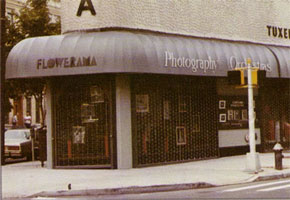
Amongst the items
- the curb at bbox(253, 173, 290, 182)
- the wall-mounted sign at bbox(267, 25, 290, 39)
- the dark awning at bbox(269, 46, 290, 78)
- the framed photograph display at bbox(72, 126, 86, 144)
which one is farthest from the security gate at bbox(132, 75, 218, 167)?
the curb at bbox(253, 173, 290, 182)

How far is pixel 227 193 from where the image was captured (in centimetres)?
1223

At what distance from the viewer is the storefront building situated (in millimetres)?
16938

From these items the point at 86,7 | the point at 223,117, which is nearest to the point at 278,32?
the point at 223,117

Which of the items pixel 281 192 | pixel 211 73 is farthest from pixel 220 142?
pixel 281 192

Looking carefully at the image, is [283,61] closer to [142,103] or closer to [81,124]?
[142,103]

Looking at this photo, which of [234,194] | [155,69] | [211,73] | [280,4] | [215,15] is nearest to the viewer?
[234,194]

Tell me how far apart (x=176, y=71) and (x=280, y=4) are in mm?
7703

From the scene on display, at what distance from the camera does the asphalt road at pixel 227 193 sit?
38.1ft

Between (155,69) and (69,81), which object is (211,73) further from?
(69,81)

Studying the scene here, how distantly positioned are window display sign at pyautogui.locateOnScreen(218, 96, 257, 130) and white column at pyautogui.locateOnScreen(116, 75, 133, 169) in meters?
4.45

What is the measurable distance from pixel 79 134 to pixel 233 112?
600cm

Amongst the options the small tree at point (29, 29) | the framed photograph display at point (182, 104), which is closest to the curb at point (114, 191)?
the framed photograph display at point (182, 104)

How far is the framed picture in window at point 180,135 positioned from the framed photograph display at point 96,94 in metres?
2.91

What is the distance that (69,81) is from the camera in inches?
705
